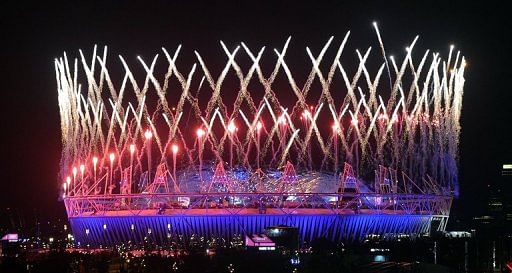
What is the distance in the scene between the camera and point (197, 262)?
180 ft

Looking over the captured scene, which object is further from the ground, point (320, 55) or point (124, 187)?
point (320, 55)

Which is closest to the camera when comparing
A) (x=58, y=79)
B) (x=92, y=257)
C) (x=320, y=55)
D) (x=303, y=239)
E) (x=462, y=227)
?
(x=92, y=257)

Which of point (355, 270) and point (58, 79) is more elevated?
point (58, 79)

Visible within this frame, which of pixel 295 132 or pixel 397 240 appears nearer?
pixel 295 132

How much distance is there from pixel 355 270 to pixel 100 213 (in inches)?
1571

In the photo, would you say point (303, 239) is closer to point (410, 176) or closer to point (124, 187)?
point (410, 176)

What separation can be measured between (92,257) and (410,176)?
34798mm

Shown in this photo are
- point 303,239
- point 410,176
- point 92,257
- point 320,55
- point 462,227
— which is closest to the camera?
point 92,257

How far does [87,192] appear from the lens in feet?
283

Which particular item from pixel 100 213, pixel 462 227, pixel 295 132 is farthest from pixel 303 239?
pixel 462 227

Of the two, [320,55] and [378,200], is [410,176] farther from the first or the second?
[320,55]

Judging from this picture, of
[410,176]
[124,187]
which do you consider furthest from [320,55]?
[124,187]

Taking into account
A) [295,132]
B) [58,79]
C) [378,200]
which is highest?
[58,79]

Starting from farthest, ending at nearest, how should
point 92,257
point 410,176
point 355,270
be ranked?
point 410,176, point 92,257, point 355,270
